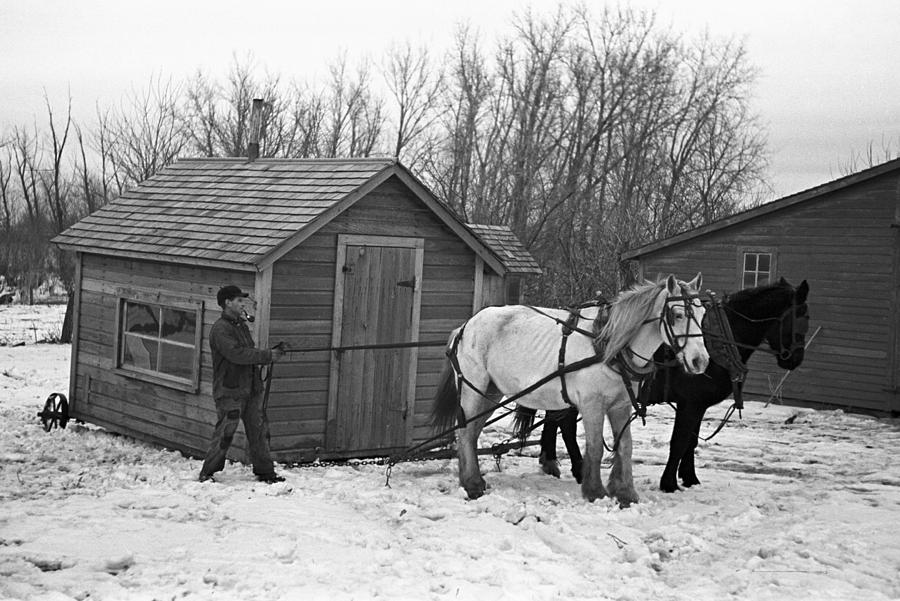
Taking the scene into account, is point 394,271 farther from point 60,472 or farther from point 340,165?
point 60,472

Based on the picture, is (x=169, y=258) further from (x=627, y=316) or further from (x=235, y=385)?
(x=627, y=316)

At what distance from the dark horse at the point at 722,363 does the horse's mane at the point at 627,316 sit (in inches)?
27.1

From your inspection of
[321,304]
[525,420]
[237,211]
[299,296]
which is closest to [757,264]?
[525,420]

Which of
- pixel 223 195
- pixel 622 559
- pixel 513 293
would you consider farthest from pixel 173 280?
pixel 513 293

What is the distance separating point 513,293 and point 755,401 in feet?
28.2

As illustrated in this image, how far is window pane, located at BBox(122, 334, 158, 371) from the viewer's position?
12.0m

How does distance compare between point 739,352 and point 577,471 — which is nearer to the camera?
point 739,352

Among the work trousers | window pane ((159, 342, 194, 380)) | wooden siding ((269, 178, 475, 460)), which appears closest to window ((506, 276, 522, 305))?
wooden siding ((269, 178, 475, 460))

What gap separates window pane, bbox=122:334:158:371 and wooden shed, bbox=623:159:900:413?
10641 millimetres

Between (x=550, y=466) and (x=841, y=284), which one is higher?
(x=841, y=284)

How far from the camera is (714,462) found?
1182cm

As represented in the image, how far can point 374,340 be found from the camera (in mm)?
11227

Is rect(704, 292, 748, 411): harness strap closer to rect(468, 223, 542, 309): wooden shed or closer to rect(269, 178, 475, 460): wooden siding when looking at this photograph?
rect(269, 178, 475, 460): wooden siding

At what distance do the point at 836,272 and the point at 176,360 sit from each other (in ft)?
37.2
